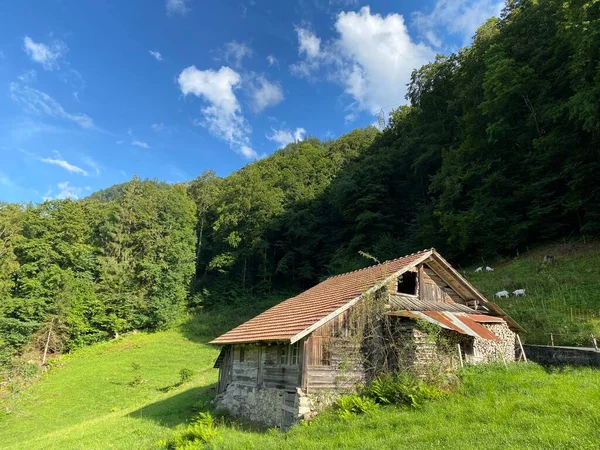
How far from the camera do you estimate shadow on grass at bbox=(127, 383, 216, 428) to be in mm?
16020

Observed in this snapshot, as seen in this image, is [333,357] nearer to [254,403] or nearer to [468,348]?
[254,403]

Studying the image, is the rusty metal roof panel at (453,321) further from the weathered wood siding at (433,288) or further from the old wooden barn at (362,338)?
the weathered wood siding at (433,288)

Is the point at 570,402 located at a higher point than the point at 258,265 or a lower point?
lower

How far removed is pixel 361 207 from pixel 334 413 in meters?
31.0

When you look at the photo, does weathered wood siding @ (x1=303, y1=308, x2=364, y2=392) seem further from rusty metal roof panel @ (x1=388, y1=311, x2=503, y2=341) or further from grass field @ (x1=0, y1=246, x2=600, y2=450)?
rusty metal roof panel @ (x1=388, y1=311, x2=503, y2=341)

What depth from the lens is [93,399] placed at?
24.2 metres

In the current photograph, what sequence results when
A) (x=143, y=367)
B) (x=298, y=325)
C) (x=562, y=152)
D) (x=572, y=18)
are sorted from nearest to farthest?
1. (x=298, y=325)
2. (x=572, y=18)
3. (x=562, y=152)
4. (x=143, y=367)

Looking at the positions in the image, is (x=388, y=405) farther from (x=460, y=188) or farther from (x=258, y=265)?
(x=258, y=265)

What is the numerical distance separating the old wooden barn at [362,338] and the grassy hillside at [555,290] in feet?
7.35

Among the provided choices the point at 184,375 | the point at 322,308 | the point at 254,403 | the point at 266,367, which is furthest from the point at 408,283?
the point at 184,375

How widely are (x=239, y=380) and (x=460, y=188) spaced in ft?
80.0

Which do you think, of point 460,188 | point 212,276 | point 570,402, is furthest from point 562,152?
point 212,276

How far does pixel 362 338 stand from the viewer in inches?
537

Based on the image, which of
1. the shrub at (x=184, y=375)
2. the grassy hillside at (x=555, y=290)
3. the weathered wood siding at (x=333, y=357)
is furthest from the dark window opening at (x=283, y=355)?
the shrub at (x=184, y=375)
